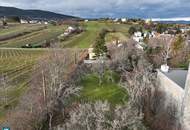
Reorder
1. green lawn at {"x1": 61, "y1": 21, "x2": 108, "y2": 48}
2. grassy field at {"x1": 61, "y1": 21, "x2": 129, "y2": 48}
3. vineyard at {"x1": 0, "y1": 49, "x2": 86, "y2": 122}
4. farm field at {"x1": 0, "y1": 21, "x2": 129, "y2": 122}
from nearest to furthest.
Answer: vineyard at {"x1": 0, "y1": 49, "x2": 86, "y2": 122} < farm field at {"x1": 0, "y1": 21, "x2": 129, "y2": 122} < green lawn at {"x1": 61, "y1": 21, "x2": 108, "y2": 48} < grassy field at {"x1": 61, "y1": 21, "x2": 129, "y2": 48}

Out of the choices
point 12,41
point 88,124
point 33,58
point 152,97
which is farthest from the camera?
point 12,41

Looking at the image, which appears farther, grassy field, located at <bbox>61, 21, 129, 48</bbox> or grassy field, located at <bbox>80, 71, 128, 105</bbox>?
grassy field, located at <bbox>61, 21, 129, 48</bbox>

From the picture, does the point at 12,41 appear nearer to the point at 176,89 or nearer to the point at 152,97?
the point at 152,97

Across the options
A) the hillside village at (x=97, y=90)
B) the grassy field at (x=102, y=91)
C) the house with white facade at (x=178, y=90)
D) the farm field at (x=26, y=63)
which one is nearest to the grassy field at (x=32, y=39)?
the farm field at (x=26, y=63)

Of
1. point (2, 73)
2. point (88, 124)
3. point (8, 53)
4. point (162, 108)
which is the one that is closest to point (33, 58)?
point (8, 53)

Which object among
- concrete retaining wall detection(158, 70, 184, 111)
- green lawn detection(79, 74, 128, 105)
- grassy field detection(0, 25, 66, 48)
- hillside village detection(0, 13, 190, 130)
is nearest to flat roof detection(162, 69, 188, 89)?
hillside village detection(0, 13, 190, 130)

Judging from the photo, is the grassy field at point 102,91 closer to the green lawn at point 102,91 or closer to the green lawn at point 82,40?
the green lawn at point 102,91

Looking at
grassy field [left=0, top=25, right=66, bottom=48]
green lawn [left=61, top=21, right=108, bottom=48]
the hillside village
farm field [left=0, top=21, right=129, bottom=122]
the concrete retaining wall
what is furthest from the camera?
grassy field [left=0, top=25, right=66, bottom=48]

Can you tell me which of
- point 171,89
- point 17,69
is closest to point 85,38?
point 17,69

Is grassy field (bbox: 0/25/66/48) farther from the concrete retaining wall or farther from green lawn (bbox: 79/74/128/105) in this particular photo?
the concrete retaining wall
